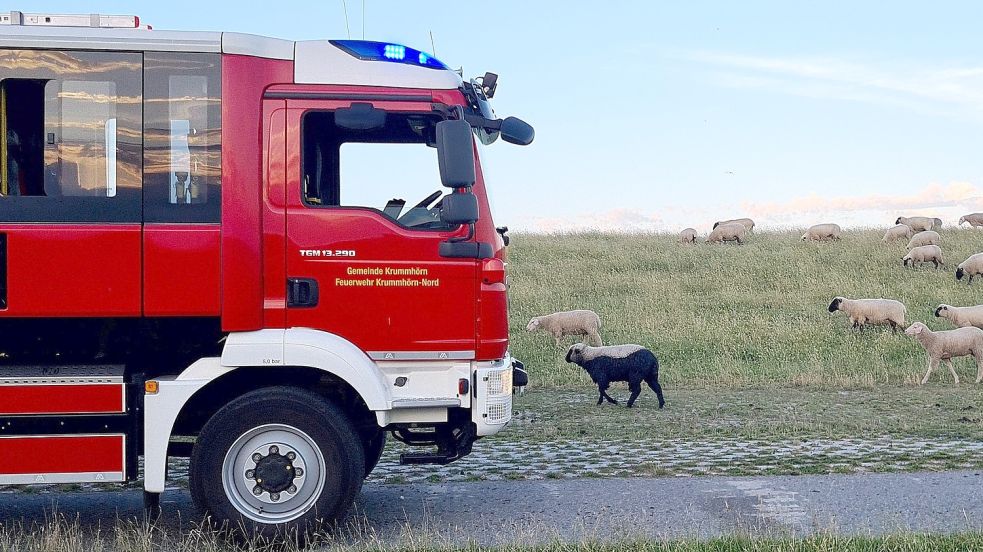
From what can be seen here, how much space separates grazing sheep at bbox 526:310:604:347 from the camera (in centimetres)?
2417

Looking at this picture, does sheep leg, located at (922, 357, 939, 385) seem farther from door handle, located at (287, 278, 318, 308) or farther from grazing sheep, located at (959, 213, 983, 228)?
grazing sheep, located at (959, 213, 983, 228)

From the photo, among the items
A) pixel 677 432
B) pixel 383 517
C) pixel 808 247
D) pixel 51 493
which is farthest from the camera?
pixel 808 247

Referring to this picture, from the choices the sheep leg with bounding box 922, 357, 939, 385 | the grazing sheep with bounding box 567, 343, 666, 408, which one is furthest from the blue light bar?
the sheep leg with bounding box 922, 357, 939, 385

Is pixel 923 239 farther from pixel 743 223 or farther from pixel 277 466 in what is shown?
pixel 277 466

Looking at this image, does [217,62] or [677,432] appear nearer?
[217,62]

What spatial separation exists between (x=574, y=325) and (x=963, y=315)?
29.5 ft

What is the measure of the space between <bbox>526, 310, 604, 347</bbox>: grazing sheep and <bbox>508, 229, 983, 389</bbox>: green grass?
12.0 inches

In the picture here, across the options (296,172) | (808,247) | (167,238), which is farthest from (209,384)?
(808,247)

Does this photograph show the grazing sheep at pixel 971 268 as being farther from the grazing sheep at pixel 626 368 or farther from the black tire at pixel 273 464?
the black tire at pixel 273 464

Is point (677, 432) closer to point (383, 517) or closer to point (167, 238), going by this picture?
point (383, 517)

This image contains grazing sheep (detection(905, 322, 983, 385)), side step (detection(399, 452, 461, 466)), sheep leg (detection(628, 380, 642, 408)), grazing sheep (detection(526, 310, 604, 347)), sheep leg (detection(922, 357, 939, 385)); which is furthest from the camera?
grazing sheep (detection(526, 310, 604, 347))

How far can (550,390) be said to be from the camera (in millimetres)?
18391

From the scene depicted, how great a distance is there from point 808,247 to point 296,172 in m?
35.1

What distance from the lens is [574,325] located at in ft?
79.7
